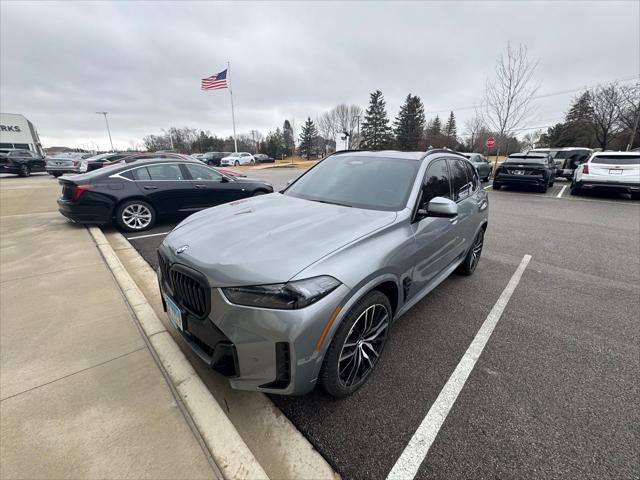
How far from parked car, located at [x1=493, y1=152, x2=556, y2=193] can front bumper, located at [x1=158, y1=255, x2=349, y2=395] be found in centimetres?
1371

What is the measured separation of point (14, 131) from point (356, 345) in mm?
61263

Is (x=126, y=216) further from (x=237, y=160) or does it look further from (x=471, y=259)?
(x=237, y=160)

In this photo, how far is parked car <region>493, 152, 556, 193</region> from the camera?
39.7ft

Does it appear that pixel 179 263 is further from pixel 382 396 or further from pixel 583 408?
pixel 583 408

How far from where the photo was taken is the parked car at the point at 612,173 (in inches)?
400

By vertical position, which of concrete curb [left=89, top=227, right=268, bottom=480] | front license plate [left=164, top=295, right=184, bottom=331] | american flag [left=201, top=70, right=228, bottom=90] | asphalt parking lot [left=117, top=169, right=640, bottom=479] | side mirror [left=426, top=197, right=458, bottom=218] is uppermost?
american flag [left=201, top=70, right=228, bottom=90]

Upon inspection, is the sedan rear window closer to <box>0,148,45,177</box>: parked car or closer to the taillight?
the taillight

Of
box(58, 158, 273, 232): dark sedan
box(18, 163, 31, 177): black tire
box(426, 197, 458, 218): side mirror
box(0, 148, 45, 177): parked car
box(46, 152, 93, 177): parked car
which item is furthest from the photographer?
box(18, 163, 31, 177): black tire

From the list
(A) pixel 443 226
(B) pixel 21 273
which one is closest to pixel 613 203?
(A) pixel 443 226

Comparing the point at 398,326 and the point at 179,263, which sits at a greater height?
the point at 179,263

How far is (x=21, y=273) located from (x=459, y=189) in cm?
558

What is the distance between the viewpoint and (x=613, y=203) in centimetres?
1040

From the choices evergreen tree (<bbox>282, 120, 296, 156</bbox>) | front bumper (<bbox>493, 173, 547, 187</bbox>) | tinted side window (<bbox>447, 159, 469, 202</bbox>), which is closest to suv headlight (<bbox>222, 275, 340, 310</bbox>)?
tinted side window (<bbox>447, 159, 469, 202</bbox>)

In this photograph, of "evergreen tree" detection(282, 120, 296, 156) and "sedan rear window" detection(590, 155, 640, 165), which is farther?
"evergreen tree" detection(282, 120, 296, 156)
